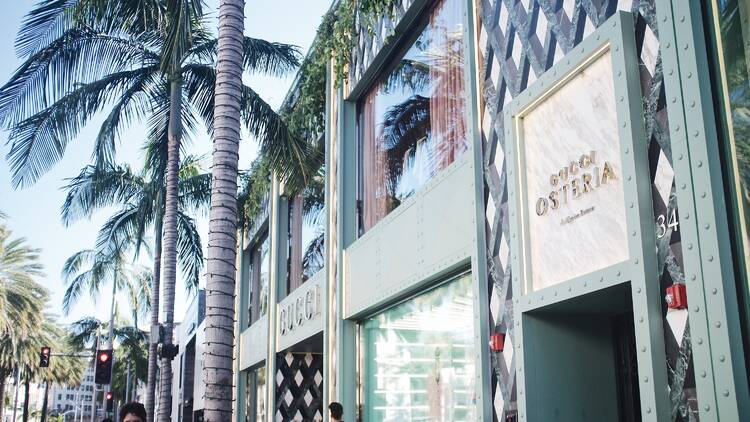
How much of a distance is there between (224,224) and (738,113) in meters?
5.23

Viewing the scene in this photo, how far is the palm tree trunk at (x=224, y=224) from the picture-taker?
755cm

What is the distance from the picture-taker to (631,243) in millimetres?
4738

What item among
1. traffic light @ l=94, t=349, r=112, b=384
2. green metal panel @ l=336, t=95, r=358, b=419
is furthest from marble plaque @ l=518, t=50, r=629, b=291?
traffic light @ l=94, t=349, r=112, b=384

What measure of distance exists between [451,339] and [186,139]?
1258 cm

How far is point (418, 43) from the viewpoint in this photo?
9.51 meters

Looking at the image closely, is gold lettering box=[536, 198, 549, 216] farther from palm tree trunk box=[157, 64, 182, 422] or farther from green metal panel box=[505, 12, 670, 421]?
palm tree trunk box=[157, 64, 182, 422]

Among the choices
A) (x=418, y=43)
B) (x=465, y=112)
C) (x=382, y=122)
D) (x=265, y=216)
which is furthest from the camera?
(x=265, y=216)

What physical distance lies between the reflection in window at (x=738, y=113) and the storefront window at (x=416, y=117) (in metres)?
3.54

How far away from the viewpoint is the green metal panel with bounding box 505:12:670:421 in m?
4.53

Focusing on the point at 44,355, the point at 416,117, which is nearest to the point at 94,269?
the point at 44,355

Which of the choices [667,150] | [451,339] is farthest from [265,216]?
[667,150]

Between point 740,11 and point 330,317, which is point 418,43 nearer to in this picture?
point 330,317

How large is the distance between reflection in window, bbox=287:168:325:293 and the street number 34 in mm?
8951

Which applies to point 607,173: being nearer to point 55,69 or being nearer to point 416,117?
point 416,117
